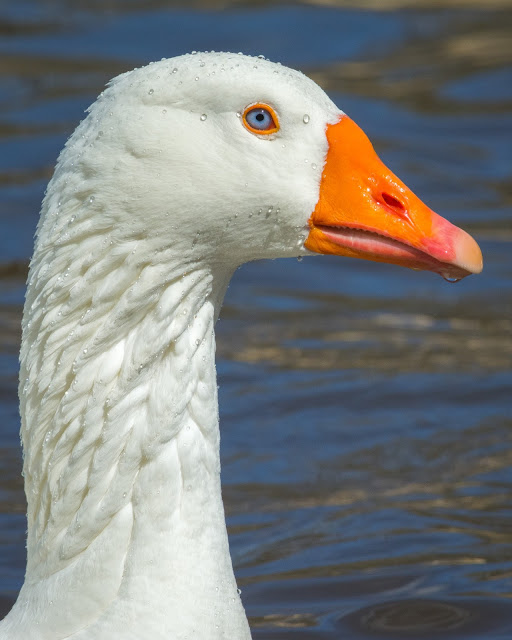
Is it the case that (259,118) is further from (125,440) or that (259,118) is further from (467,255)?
(125,440)

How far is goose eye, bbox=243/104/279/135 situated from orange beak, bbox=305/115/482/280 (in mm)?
223

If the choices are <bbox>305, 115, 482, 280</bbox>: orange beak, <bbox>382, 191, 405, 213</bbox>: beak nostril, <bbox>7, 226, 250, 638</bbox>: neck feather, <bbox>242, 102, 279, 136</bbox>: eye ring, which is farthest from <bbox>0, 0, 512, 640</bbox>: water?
<bbox>242, 102, 279, 136</bbox>: eye ring

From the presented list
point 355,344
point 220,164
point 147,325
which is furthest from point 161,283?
point 355,344

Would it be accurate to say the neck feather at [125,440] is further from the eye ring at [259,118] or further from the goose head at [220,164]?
the eye ring at [259,118]

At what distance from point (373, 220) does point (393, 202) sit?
0.10 m

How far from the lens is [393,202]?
14.1 feet

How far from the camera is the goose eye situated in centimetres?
408

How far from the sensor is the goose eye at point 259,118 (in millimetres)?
4082

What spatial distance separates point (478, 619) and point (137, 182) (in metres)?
2.85

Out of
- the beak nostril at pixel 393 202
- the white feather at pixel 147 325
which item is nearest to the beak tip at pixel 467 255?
the beak nostril at pixel 393 202

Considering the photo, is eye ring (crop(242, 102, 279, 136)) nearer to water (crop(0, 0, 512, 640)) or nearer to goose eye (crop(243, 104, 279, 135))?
goose eye (crop(243, 104, 279, 135))

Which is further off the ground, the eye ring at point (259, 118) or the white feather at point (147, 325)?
the eye ring at point (259, 118)

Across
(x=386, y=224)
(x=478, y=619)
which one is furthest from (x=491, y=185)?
(x=386, y=224)

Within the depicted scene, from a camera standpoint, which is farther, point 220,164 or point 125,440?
point 125,440
